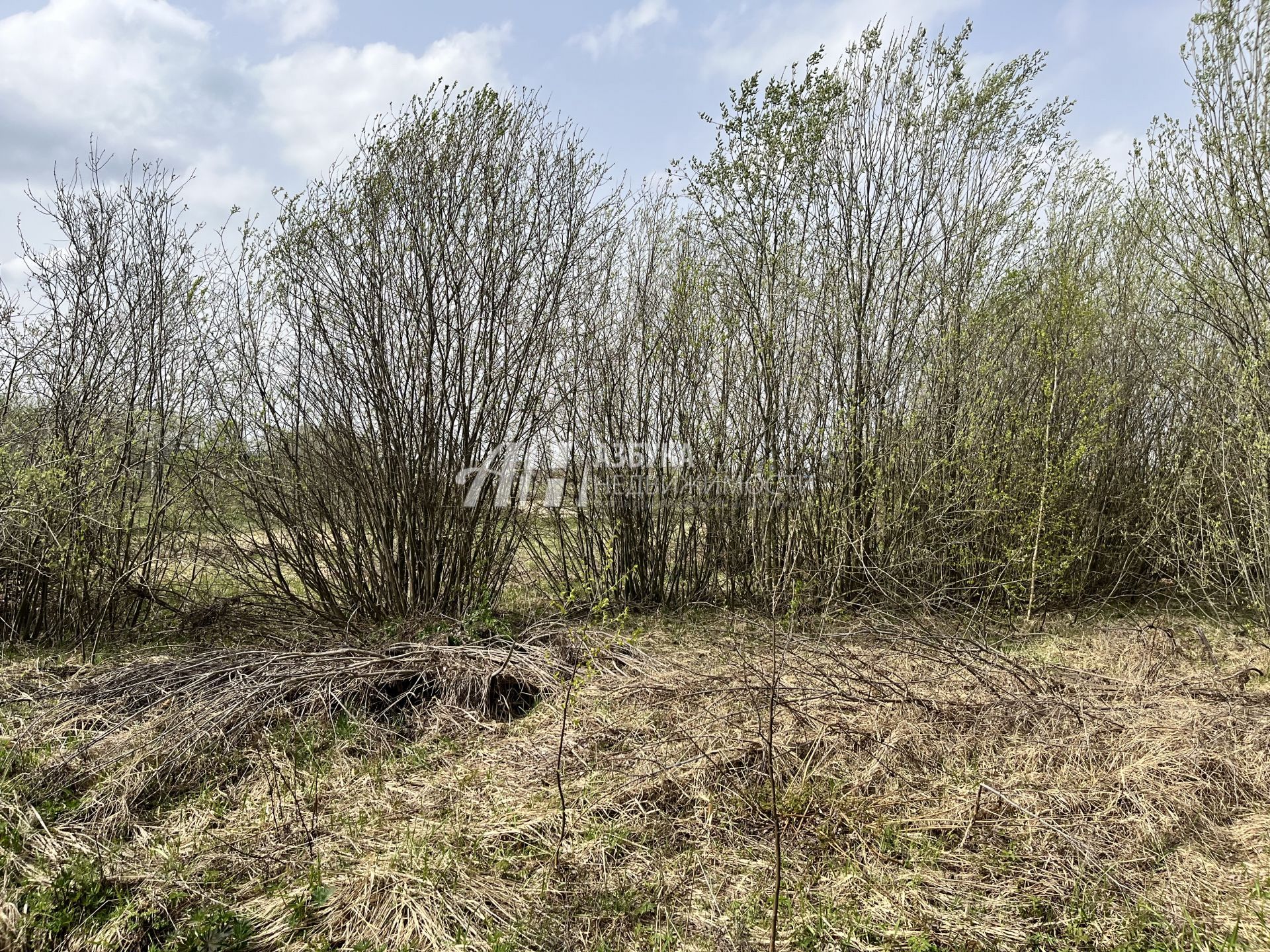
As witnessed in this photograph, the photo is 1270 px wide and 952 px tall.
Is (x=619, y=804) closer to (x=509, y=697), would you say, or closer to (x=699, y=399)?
(x=509, y=697)

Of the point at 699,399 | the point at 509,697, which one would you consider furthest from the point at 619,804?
the point at 699,399

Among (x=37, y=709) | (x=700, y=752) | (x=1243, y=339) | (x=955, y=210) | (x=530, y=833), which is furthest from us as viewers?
(x=955, y=210)

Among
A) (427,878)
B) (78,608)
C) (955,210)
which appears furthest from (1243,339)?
(78,608)

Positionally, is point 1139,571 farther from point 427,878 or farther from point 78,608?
point 78,608

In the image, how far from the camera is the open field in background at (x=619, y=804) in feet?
6.97

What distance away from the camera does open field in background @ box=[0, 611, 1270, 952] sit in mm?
2125

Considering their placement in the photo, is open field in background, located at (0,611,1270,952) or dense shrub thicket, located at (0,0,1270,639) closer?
open field in background, located at (0,611,1270,952)

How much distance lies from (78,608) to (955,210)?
784 cm

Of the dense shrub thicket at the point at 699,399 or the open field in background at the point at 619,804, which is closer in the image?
the open field in background at the point at 619,804

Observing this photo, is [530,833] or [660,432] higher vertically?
[660,432]

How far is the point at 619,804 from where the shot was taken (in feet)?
8.59

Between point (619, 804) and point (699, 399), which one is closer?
point (619, 804)

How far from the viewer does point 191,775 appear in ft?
9.57

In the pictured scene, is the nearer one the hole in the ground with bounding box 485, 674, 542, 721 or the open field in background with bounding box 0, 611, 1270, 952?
the open field in background with bounding box 0, 611, 1270, 952
